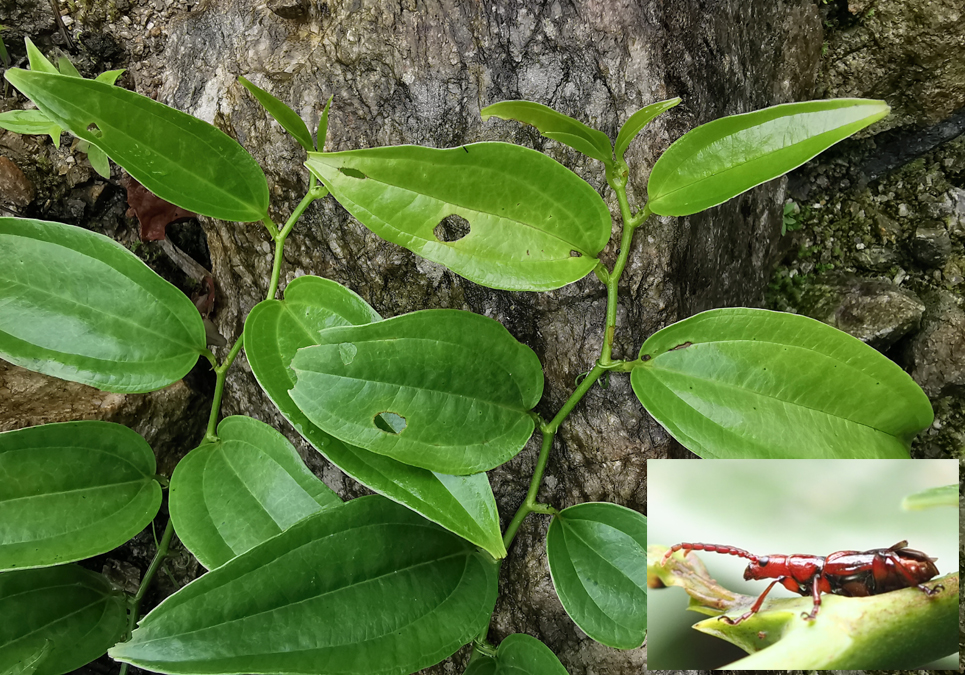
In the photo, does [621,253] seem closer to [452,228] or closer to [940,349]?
[452,228]

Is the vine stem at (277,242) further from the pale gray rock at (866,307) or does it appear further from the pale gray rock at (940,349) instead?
the pale gray rock at (940,349)

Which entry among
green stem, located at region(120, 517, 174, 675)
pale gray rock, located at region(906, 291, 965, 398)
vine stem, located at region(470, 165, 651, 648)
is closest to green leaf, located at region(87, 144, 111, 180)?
green stem, located at region(120, 517, 174, 675)

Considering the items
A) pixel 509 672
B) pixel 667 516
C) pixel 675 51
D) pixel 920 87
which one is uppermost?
pixel 920 87

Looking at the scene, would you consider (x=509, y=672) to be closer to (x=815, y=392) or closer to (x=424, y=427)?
(x=424, y=427)

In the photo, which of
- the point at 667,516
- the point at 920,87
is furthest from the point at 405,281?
the point at 920,87

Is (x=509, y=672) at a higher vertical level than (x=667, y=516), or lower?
lower

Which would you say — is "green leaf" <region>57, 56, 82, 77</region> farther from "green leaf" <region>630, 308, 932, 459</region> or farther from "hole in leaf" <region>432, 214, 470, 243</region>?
"green leaf" <region>630, 308, 932, 459</region>

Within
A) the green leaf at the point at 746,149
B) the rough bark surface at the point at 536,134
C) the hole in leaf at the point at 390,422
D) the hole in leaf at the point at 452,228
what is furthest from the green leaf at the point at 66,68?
the green leaf at the point at 746,149
